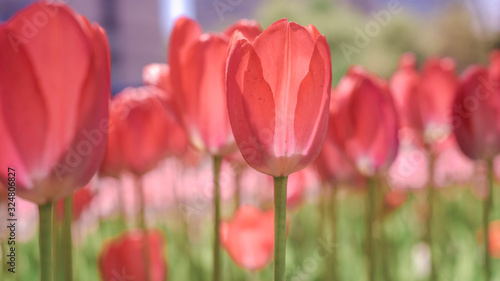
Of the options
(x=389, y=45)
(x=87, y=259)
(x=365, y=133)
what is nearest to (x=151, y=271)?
(x=365, y=133)

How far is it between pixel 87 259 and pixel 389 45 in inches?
689

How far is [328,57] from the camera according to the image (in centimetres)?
28

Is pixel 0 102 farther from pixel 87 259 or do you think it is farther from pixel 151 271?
pixel 87 259

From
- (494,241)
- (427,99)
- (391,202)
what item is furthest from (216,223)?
(494,241)

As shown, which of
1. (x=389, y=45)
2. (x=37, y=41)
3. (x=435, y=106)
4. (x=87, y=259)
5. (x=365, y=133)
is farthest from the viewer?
(x=389, y=45)

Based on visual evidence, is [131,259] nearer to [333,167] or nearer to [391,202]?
[333,167]

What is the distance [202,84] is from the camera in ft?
1.26

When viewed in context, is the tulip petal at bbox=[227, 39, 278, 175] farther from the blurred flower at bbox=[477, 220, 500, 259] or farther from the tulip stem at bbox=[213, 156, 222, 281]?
the blurred flower at bbox=[477, 220, 500, 259]

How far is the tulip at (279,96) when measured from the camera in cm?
27

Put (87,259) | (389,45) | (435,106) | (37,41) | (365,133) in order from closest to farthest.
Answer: (37,41) < (365,133) < (435,106) < (87,259) < (389,45)

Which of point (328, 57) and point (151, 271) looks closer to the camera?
point (328, 57)

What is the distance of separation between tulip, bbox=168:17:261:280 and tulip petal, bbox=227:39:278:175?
11cm

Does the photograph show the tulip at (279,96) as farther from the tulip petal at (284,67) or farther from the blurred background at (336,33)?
the blurred background at (336,33)

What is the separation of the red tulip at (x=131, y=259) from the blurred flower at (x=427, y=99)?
Answer: 0.32 meters
